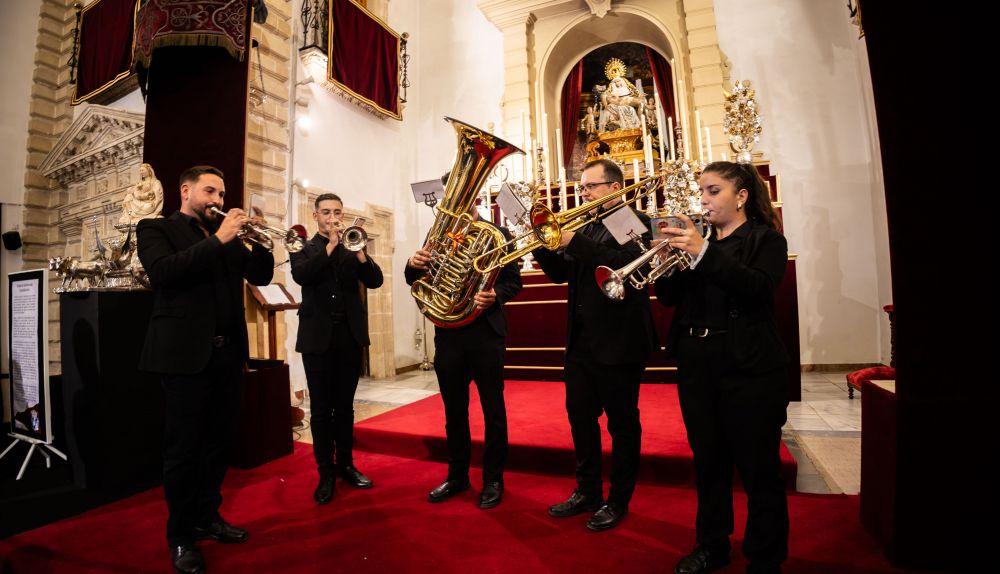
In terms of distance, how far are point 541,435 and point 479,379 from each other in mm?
953

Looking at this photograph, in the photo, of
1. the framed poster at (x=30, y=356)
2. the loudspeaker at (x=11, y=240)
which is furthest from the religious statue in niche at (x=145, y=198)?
the loudspeaker at (x=11, y=240)

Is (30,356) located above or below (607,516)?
above

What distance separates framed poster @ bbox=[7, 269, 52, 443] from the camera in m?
3.67

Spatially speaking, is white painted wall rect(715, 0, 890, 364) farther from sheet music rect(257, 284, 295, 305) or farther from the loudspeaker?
the loudspeaker

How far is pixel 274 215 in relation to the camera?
601cm

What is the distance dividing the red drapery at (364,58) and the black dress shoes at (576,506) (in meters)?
6.73

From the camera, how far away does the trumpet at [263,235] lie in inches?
93.5

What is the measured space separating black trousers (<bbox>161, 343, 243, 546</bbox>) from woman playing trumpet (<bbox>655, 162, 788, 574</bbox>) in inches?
85.5

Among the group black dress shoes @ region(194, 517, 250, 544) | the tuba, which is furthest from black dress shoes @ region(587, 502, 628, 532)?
black dress shoes @ region(194, 517, 250, 544)

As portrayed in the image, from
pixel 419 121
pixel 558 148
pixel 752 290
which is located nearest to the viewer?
pixel 752 290

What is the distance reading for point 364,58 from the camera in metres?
7.89

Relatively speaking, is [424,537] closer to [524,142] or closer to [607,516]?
[607,516]

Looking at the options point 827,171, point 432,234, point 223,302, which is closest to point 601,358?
point 432,234

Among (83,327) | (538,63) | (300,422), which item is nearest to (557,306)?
(300,422)
